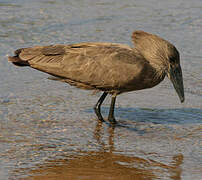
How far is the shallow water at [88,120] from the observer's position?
5230 mm

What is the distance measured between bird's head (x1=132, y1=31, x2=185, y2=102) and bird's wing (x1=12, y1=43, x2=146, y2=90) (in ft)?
0.43

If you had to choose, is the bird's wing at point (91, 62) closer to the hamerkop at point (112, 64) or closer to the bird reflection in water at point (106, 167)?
the hamerkop at point (112, 64)

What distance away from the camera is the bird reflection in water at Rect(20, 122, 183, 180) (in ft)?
16.5

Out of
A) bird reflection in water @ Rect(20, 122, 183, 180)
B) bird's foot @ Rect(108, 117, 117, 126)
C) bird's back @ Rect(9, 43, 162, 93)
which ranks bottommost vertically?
bird reflection in water @ Rect(20, 122, 183, 180)

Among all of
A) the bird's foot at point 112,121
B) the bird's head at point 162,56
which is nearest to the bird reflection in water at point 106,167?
the bird's foot at point 112,121

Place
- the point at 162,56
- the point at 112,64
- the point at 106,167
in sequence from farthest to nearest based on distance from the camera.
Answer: the point at 162,56
the point at 112,64
the point at 106,167

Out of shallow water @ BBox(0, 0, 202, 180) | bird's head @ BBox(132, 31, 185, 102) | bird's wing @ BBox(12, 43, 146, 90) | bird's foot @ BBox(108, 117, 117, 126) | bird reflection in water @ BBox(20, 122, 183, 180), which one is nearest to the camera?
bird reflection in water @ BBox(20, 122, 183, 180)

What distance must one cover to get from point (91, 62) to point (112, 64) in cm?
Result: 30

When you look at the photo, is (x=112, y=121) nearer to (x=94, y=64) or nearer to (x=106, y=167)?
(x=94, y=64)

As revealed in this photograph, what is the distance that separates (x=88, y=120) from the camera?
673 centimetres

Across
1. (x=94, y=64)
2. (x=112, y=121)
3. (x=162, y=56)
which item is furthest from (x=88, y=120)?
(x=162, y=56)

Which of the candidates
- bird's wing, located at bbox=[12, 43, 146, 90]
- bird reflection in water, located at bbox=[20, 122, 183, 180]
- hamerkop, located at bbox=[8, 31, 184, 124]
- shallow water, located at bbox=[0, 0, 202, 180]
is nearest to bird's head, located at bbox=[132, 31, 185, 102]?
hamerkop, located at bbox=[8, 31, 184, 124]

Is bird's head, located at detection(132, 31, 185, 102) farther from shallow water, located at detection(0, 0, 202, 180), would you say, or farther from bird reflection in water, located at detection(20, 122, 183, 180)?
bird reflection in water, located at detection(20, 122, 183, 180)

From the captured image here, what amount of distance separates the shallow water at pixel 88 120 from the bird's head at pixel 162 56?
641mm
